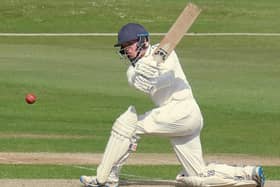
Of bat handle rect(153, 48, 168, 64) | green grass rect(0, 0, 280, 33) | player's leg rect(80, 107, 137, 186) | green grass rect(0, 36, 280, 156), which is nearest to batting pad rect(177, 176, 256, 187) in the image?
player's leg rect(80, 107, 137, 186)

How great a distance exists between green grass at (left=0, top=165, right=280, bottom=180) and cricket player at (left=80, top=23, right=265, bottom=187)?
1581 mm

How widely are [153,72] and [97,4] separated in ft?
128

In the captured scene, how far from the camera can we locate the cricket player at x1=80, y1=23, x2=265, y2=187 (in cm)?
910

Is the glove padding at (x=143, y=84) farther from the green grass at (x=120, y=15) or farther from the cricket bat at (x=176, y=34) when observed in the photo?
the green grass at (x=120, y=15)

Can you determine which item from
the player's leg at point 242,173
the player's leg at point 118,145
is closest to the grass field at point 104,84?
the player's leg at point 118,145

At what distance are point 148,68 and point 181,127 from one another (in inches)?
27.0

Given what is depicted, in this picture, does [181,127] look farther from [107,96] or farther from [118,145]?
[107,96]

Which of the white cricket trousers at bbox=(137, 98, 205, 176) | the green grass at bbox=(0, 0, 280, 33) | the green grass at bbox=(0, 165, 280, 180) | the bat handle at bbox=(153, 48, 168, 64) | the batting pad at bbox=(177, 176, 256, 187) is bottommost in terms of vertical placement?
the green grass at bbox=(0, 165, 280, 180)

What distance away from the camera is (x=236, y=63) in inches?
1117

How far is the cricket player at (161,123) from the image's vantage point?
9102 mm

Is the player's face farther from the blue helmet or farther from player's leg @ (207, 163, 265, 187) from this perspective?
player's leg @ (207, 163, 265, 187)

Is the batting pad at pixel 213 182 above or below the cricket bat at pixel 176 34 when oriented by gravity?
below

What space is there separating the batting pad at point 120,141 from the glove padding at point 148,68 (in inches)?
15.2

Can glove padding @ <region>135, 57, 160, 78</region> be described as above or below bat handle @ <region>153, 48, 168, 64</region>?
below
